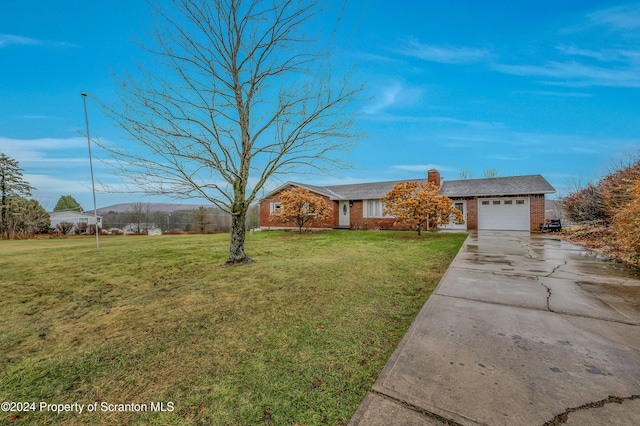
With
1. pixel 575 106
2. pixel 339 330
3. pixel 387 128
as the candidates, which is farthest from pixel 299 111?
pixel 575 106

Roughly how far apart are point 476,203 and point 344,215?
9.34 meters

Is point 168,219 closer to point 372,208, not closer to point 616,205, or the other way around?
point 372,208

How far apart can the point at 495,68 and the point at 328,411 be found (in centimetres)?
1690

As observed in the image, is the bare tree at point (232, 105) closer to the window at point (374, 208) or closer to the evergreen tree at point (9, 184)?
the window at point (374, 208)

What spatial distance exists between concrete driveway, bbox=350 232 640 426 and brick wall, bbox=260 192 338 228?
1630 cm

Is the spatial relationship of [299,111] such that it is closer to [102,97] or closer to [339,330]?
[102,97]

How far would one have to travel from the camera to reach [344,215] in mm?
20547

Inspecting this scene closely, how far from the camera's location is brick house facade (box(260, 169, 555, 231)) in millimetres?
15500

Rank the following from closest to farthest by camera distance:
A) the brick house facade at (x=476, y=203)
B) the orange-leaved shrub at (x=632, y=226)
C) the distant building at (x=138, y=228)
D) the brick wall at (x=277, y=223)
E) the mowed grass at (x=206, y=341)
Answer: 1. the mowed grass at (x=206, y=341)
2. the orange-leaved shrub at (x=632, y=226)
3. the brick house facade at (x=476, y=203)
4. the brick wall at (x=277, y=223)
5. the distant building at (x=138, y=228)

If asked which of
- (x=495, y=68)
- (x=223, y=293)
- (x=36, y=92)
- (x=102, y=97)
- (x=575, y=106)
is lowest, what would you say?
(x=223, y=293)

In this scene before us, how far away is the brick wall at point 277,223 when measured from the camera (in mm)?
20188

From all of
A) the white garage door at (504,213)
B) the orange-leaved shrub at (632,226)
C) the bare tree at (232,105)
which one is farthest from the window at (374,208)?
the orange-leaved shrub at (632,226)

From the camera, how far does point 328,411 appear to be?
1.69 meters

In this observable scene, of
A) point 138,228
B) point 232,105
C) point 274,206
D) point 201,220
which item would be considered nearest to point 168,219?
point 138,228
